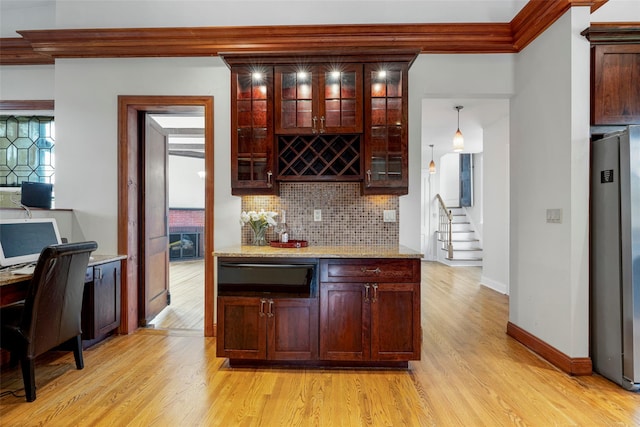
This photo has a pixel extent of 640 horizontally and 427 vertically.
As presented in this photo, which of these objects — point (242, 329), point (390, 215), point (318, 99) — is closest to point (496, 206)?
point (390, 215)

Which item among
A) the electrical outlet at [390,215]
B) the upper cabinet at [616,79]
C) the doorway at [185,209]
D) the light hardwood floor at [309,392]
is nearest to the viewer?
the light hardwood floor at [309,392]

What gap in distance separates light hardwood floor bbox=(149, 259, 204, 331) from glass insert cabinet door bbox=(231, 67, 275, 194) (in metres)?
1.84

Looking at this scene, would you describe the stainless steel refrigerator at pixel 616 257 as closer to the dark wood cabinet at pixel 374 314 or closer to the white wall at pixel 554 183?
the white wall at pixel 554 183

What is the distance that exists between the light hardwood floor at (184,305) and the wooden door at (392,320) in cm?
202

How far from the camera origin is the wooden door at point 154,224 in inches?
148

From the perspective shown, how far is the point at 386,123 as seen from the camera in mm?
2932

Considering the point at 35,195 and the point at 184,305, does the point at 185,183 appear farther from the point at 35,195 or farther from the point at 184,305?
the point at 35,195

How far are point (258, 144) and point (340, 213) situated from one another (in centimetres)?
102

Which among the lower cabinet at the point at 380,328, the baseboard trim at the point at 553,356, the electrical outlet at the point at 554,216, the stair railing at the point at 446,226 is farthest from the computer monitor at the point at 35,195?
the stair railing at the point at 446,226

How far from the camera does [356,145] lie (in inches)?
121

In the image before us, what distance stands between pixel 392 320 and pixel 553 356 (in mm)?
1422

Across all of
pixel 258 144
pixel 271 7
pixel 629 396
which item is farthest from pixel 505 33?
pixel 629 396

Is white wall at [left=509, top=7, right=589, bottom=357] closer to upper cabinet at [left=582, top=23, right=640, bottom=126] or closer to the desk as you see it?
upper cabinet at [left=582, top=23, right=640, bottom=126]

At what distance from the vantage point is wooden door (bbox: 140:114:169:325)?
375cm
